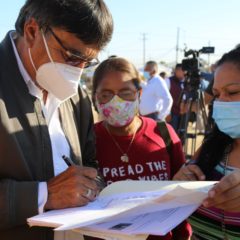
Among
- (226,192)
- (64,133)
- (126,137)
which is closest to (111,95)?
(126,137)

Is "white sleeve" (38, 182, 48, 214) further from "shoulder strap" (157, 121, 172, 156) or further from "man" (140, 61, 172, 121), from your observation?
"man" (140, 61, 172, 121)

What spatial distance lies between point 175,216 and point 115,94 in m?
1.03

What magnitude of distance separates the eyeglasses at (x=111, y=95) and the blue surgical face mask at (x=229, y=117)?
54 centimetres

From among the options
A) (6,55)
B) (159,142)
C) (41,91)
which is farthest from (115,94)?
(6,55)

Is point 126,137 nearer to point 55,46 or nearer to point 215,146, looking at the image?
point 215,146

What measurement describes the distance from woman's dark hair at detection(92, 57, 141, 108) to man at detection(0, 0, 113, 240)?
1.42 ft

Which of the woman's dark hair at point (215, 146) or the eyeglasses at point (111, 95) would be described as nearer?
the woman's dark hair at point (215, 146)

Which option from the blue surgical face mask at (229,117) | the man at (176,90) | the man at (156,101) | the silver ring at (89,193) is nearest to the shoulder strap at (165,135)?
the blue surgical face mask at (229,117)

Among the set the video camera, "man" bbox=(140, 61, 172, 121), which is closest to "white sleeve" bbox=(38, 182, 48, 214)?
the video camera

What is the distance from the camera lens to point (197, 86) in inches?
182

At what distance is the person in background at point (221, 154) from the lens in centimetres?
149

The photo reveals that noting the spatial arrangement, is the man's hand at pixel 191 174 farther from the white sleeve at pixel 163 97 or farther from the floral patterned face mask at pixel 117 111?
the white sleeve at pixel 163 97

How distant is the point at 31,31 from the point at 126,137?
0.87 m

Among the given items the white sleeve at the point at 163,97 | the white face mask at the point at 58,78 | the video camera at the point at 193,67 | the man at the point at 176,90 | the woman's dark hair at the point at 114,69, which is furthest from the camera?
the man at the point at 176,90
